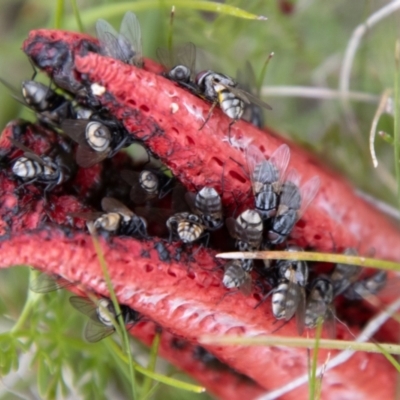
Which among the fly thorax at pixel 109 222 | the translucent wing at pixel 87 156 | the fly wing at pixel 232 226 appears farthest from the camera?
the fly wing at pixel 232 226

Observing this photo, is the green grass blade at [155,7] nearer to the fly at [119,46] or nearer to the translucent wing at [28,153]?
the fly at [119,46]

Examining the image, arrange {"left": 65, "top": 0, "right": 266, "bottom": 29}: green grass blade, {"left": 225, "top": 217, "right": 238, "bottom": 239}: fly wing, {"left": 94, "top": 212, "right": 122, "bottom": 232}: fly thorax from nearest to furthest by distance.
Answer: {"left": 94, "top": 212, "right": 122, "bottom": 232}: fly thorax, {"left": 225, "top": 217, "right": 238, "bottom": 239}: fly wing, {"left": 65, "top": 0, "right": 266, "bottom": 29}: green grass blade

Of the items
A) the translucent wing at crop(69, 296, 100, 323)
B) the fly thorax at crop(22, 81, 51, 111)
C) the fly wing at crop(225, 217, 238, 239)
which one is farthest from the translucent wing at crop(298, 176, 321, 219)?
the fly thorax at crop(22, 81, 51, 111)

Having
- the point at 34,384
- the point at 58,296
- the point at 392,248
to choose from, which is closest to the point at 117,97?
the point at 58,296

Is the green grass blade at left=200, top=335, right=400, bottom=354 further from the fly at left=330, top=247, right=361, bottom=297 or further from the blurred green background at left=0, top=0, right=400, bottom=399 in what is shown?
the blurred green background at left=0, top=0, right=400, bottom=399

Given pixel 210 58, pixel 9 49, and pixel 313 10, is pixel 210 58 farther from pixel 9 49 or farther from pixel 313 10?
pixel 9 49

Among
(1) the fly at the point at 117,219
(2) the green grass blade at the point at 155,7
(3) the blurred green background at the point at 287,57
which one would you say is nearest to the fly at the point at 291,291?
(1) the fly at the point at 117,219
